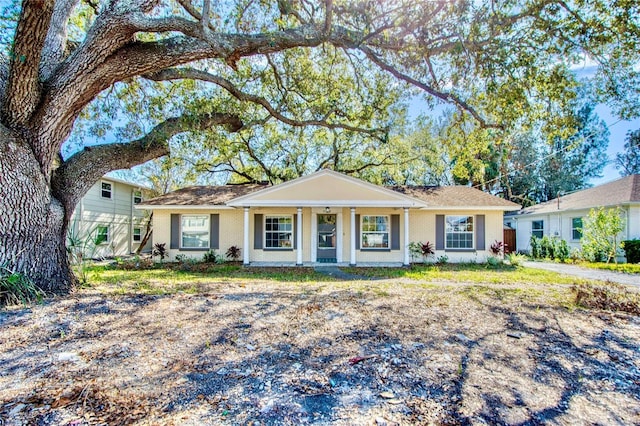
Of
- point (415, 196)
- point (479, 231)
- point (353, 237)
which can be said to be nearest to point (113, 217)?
point (353, 237)

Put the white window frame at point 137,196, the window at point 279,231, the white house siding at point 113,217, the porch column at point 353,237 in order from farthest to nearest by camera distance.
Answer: the white window frame at point 137,196, the white house siding at point 113,217, the window at point 279,231, the porch column at point 353,237

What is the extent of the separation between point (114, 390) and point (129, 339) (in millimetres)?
1061

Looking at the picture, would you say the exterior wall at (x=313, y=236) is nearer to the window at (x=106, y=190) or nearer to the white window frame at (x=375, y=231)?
the white window frame at (x=375, y=231)

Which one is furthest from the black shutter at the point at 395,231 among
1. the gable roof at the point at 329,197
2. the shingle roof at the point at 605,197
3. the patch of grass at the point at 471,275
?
the shingle roof at the point at 605,197

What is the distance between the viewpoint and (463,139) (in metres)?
10.4

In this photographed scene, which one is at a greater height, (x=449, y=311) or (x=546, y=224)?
(x=546, y=224)

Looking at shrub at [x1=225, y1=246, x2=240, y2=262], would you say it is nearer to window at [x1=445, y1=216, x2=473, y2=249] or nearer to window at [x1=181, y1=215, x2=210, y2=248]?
window at [x1=181, y1=215, x2=210, y2=248]

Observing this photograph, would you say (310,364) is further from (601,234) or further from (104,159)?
(601,234)

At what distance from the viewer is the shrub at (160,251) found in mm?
13492

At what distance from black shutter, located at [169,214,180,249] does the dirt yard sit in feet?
29.2

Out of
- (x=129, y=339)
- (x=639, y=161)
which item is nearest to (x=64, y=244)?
(x=129, y=339)

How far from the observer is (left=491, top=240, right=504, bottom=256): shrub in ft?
44.2

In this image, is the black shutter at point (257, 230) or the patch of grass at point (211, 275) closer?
the patch of grass at point (211, 275)

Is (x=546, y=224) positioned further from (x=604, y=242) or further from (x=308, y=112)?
(x=308, y=112)
